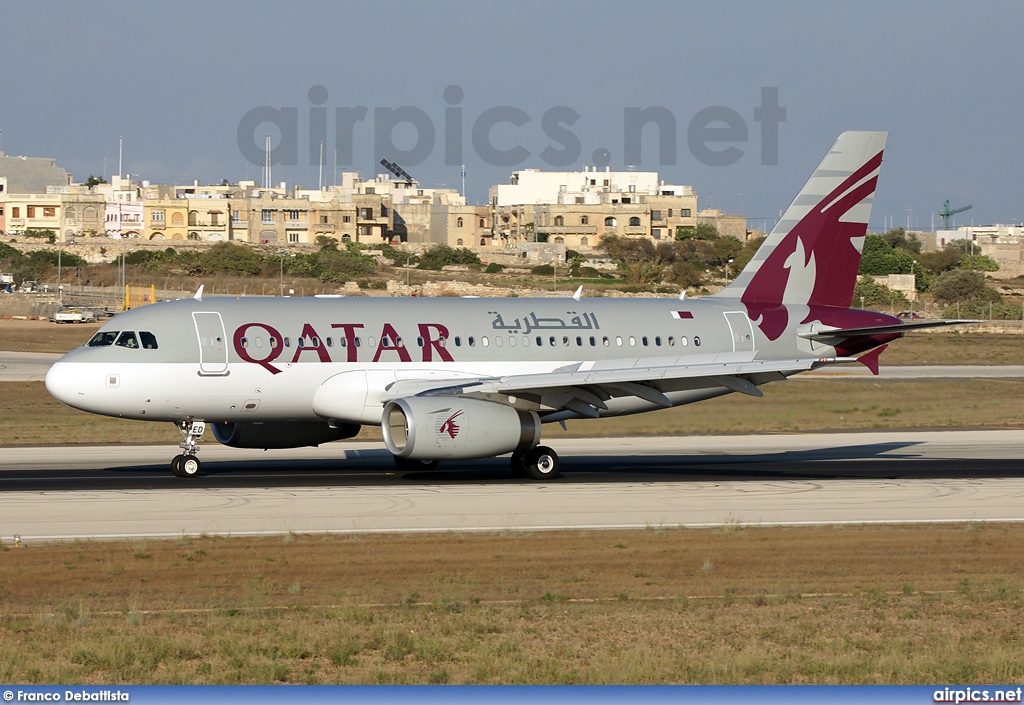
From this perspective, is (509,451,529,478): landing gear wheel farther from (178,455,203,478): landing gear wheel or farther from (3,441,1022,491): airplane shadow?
(178,455,203,478): landing gear wheel

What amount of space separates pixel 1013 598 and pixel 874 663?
17.2ft

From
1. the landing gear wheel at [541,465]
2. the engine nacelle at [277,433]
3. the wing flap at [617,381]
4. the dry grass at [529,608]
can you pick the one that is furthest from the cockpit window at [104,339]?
the landing gear wheel at [541,465]

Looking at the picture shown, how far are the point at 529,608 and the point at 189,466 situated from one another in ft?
54.8

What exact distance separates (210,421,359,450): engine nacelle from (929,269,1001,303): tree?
118 m

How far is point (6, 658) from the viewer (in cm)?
1382

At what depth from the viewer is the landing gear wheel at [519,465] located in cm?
3244

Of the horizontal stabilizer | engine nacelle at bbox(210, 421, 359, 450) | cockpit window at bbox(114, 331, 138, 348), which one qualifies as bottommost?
engine nacelle at bbox(210, 421, 359, 450)

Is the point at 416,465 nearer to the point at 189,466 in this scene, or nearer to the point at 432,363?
the point at 432,363

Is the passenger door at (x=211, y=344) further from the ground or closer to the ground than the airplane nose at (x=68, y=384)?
further from the ground

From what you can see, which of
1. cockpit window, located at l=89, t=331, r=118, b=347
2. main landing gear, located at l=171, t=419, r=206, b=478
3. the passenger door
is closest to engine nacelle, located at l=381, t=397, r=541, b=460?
the passenger door

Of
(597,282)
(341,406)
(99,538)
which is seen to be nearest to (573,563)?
(99,538)

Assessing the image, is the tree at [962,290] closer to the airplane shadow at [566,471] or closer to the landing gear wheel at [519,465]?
the airplane shadow at [566,471]

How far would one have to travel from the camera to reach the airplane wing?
101 feet

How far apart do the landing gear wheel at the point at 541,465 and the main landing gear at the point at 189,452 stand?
808 centimetres
